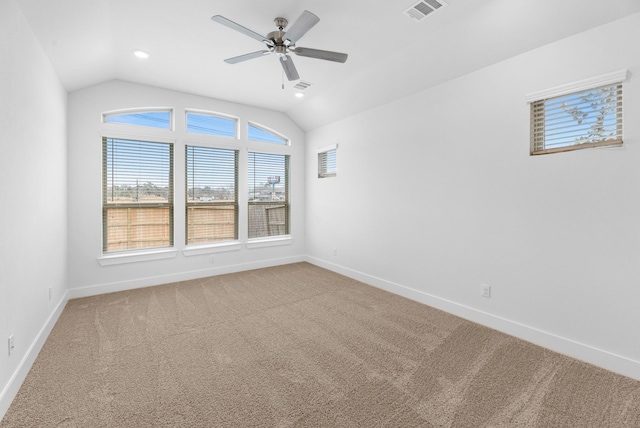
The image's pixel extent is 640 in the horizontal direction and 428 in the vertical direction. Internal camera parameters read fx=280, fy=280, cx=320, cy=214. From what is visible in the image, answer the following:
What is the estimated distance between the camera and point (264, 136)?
17.8 ft

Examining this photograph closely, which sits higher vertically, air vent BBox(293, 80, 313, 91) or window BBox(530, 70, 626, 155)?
air vent BBox(293, 80, 313, 91)

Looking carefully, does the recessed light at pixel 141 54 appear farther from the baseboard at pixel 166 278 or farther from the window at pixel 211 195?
the baseboard at pixel 166 278

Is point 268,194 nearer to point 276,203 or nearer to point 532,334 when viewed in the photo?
point 276,203

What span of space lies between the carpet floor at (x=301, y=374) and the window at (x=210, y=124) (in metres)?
2.90

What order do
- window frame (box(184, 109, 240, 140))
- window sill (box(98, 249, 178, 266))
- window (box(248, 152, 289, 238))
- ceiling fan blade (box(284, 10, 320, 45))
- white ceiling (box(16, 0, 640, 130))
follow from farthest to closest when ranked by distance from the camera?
1. window (box(248, 152, 289, 238))
2. window frame (box(184, 109, 240, 140))
3. window sill (box(98, 249, 178, 266))
4. white ceiling (box(16, 0, 640, 130))
5. ceiling fan blade (box(284, 10, 320, 45))

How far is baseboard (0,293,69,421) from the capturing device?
1766mm

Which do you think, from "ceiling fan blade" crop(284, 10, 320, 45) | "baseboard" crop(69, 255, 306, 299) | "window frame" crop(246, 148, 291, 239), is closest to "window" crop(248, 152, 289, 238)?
"window frame" crop(246, 148, 291, 239)

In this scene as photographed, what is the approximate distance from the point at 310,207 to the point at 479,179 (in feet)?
11.0

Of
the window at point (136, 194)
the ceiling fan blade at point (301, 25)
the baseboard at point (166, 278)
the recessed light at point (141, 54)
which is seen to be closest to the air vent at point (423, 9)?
the ceiling fan blade at point (301, 25)

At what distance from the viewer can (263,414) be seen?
1.75 m

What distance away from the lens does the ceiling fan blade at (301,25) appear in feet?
6.88

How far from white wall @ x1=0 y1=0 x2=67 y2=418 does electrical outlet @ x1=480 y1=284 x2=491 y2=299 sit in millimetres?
3963

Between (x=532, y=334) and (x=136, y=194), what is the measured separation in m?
5.27

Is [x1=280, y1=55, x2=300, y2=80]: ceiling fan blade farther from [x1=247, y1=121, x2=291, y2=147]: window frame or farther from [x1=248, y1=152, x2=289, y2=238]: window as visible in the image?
[x1=248, y1=152, x2=289, y2=238]: window
